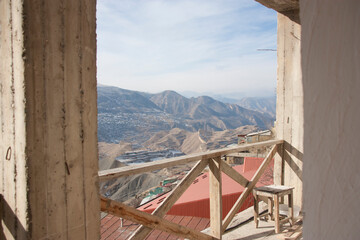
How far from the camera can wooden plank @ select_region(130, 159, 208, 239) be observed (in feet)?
7.30

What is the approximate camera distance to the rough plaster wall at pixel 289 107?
3844mm

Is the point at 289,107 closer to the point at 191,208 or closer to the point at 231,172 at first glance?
the point at 231,172

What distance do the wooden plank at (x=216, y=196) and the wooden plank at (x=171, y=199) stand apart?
153mm

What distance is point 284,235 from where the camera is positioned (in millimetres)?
3207

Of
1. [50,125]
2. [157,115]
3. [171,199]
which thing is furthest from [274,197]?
[157,115]

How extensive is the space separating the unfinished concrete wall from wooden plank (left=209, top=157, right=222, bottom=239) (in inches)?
63.6

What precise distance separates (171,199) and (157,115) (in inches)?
2514

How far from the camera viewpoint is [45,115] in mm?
1385

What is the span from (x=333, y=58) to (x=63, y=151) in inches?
52.6

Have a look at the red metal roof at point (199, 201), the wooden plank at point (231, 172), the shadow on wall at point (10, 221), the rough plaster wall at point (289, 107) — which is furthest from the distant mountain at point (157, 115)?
the shadow on wall at point (10, 221)

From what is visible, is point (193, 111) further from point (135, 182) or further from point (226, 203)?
point (226, 203)

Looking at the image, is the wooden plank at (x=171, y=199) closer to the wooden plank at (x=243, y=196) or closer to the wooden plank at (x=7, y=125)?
the wooden plank at (x=243, y=196)

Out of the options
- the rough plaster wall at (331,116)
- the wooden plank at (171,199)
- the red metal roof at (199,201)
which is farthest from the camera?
the red metal roof at (199,201)

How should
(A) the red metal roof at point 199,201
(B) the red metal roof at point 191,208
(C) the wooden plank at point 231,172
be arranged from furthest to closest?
(A) the red metal roof at point 199,201, (B) the red metal roof at point 191,208, (C) the wooden plank at point 231,172
